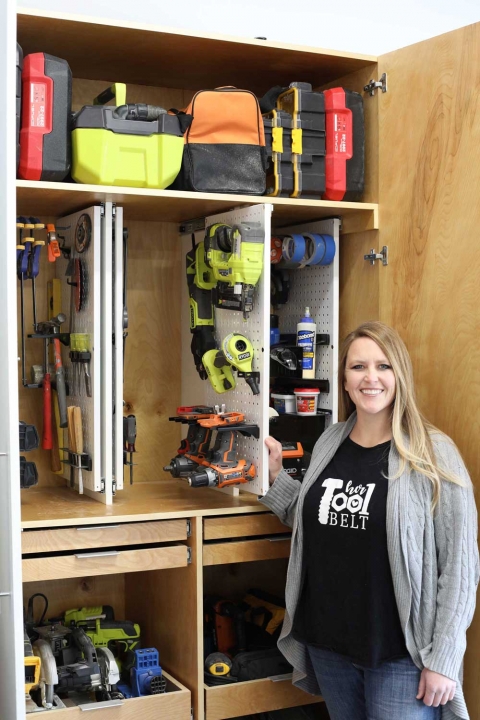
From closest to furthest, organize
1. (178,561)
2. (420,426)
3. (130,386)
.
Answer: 1. (420,426)
2. (178,561)
3. (130,386)

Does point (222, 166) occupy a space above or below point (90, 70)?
below

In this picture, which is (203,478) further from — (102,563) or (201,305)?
(201,305)

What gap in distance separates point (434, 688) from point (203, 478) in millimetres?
969

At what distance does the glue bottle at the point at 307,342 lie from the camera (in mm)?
3395

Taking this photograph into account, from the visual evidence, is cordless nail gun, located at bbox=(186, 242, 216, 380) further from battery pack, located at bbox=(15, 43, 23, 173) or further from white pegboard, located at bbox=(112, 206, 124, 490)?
battery pack, located at bbox=(15, 43, 23, 173)

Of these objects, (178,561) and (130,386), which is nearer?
(178,561)

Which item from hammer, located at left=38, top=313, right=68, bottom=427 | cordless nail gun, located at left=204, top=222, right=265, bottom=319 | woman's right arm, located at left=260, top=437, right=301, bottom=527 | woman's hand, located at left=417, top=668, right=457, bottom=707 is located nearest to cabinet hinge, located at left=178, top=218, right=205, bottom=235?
cordless nail gun, located at left=204, top=222, right=265, bottom=319

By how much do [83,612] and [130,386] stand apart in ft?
2.82

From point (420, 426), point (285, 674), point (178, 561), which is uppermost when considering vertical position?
point (420, 426)

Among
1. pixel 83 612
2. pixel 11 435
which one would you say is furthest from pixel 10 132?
pixel 83 612

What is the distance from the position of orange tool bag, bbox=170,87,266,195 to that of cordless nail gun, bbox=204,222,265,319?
144 mm

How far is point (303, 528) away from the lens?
282 cm

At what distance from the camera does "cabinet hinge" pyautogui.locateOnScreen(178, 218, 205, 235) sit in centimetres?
345

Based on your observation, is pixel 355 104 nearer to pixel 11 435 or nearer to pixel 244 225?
pixel 244 225
